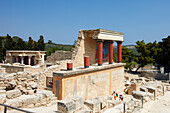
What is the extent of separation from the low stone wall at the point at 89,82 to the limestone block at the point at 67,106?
4.48 ft

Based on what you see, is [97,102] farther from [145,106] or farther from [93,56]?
[93,56]

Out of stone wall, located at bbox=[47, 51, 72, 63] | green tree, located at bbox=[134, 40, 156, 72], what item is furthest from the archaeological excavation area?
green tree, located at bbox=[134, 40, 156, 72]

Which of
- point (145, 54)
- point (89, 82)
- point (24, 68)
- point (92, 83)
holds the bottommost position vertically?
point (92, 83)

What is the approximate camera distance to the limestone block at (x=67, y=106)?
4855 millimetres

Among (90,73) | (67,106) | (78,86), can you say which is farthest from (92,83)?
(67,106)

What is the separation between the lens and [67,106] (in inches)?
192

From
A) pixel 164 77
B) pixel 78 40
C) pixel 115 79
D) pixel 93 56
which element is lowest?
pixel 164 77

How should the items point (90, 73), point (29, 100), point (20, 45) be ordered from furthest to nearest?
point (20, 45) → point (90, 73) → point (29, 100)

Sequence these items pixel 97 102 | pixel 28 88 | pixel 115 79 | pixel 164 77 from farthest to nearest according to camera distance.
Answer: pixel 164 77 → pixel 115 79 → pixel 28 88 → pixel 97 102

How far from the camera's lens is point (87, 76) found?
7.99 meters

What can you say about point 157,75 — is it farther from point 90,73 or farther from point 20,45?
point 20,45

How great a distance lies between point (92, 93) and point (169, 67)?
24022mm

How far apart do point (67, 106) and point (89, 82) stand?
3.35m

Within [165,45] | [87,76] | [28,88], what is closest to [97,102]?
[87,76]
